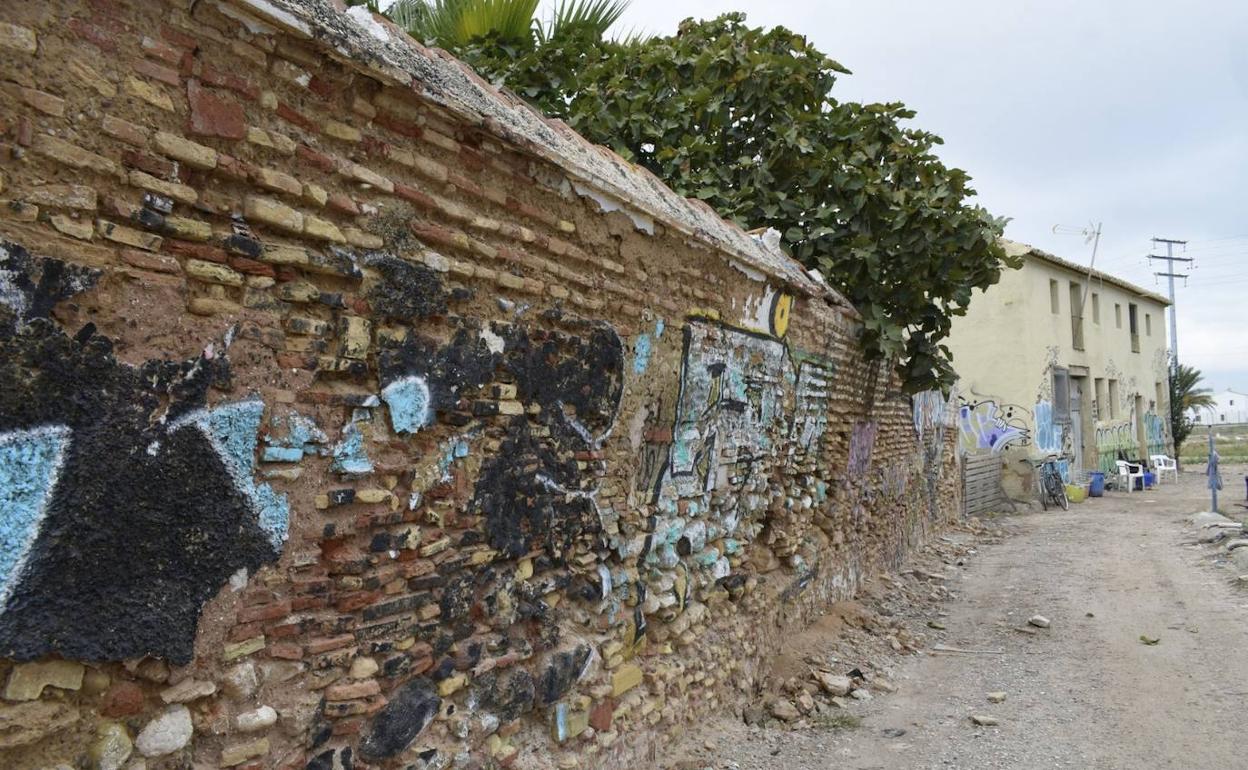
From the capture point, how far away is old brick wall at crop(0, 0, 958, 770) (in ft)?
5.24

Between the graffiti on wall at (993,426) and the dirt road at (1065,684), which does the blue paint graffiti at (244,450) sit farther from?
the graffiti on wall at (993,426)

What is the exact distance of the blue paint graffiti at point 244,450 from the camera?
6.06 ft

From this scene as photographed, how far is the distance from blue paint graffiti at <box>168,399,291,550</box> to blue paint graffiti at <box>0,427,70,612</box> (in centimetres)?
26

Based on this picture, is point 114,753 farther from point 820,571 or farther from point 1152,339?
point 1152,339

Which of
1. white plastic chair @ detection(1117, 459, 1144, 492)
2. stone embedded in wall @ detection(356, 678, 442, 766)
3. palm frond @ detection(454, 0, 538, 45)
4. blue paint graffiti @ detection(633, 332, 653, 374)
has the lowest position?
stone embedded in wall @ detection(356, 678, 442, 766)

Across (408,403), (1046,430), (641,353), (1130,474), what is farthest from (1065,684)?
(1130,474)

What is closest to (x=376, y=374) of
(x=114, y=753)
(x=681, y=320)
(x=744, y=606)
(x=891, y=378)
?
(x=114, y=753)

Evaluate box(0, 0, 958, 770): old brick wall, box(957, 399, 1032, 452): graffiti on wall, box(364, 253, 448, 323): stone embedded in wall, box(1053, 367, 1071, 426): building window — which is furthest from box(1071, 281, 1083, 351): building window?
box(364, 253, 448, 323): stone embedded in wall

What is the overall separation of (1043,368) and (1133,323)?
315 inches

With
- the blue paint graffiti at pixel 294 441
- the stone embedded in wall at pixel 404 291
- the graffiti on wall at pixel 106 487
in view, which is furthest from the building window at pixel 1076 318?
the graffiti on wall at pixel 106 487

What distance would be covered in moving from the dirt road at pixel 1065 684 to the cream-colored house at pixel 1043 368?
8.19m

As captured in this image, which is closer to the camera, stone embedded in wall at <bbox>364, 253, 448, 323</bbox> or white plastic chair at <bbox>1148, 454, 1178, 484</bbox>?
stone embedded in wall at <bbox>364, 253, 448, 323</bbox>

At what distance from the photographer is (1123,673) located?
5559 mm

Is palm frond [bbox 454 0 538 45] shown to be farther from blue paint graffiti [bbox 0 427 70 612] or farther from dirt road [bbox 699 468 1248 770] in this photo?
blue paint graffiti [bbox 0 427 70 612]
